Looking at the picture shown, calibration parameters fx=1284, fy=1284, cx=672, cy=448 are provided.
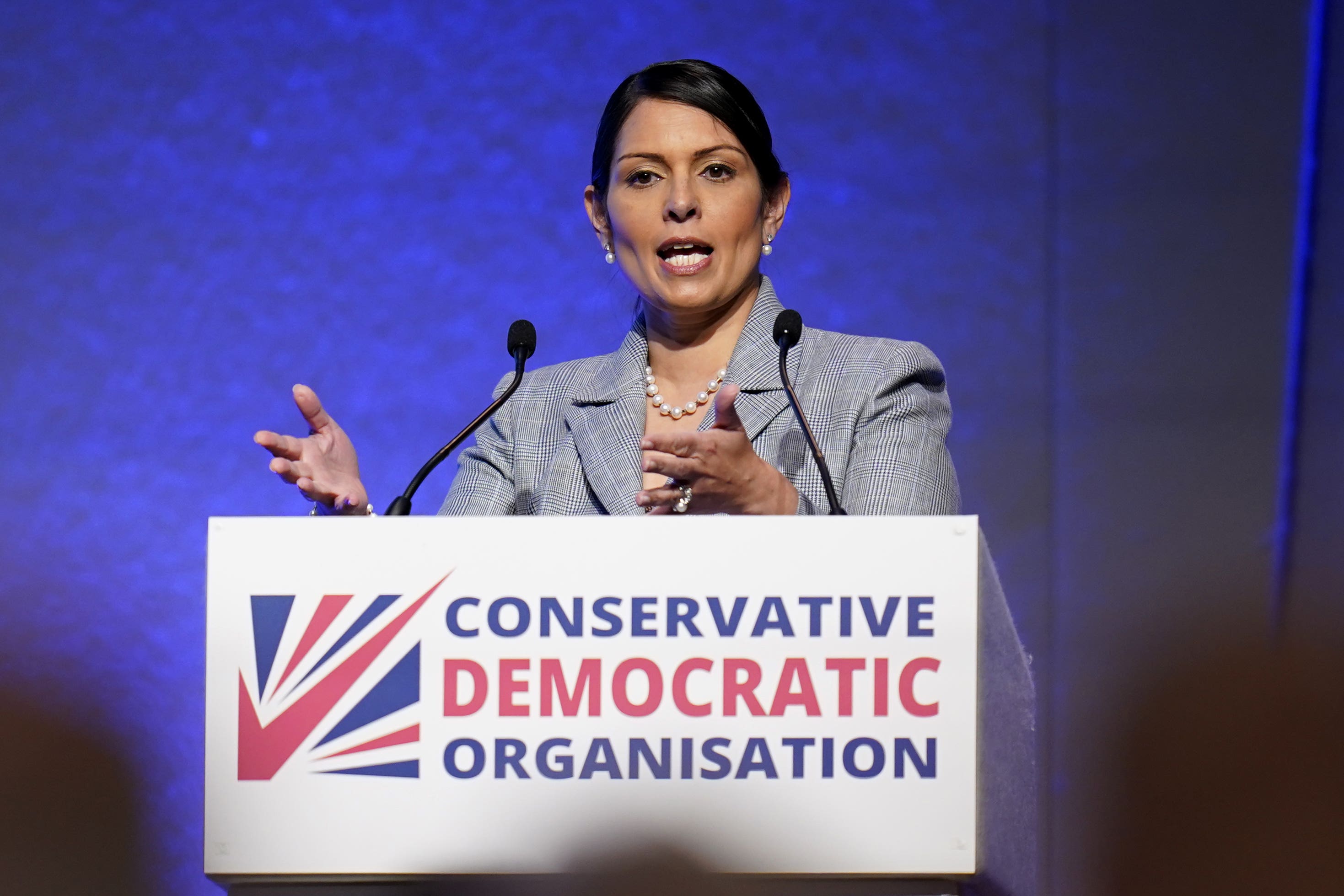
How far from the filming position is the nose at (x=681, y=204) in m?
1.65

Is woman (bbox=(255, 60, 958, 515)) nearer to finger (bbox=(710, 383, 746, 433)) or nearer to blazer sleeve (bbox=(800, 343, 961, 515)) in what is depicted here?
blazer sleeve (bbox=(800, 343, 961, 515))

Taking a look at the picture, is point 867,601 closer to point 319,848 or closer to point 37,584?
point 319,848

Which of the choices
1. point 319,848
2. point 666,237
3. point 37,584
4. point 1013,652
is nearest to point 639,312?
point 666,237

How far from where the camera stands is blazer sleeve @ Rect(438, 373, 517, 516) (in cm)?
164

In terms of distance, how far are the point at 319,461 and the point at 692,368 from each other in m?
0.54

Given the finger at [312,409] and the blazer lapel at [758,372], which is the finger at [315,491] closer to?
the finger at [312,409]

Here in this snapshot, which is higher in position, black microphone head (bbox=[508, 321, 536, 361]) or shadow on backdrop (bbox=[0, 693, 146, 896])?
black microphone head (bbox=[508, 321, 536, 361])

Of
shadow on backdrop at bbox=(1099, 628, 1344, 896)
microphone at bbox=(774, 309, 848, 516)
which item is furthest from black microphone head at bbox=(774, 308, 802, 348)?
shadow on backdrop at bbox=(1099, 628, 1344, 896)

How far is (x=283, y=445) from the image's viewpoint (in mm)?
1292

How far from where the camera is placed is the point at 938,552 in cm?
93

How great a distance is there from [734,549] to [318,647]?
31cm

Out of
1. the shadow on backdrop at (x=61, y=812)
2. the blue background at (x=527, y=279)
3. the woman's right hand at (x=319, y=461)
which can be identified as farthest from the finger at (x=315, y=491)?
the shadow on backdrop at (x=61, y=812)

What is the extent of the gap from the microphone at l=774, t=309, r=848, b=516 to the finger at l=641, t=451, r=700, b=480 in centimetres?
14

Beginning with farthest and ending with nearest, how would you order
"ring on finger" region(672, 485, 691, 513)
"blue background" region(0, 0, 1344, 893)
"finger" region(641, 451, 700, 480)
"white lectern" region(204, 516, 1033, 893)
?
"blue background" region(0, 0, 1344, 893), "ring on finger" region(672, 485, 691, 513), "finger" region(641, 451, 700, 480), "white lectern" region(204, 516, 1033, 893)
